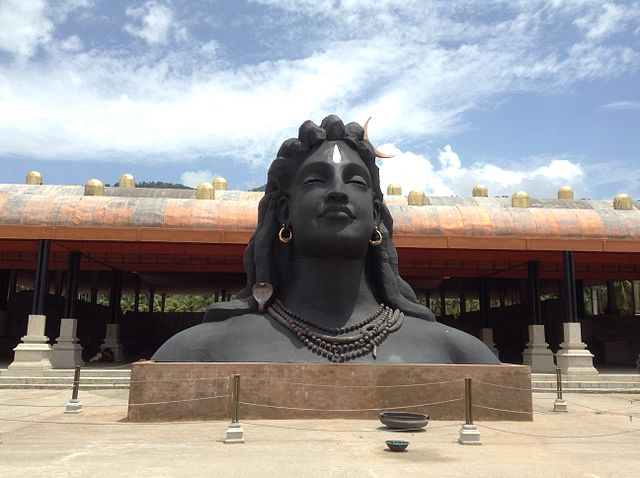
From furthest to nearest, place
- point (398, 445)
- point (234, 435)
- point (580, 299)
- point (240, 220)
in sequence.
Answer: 1. point (580, 299)
2. point (240, 220)
3. point (234, 435)
4. point (398, 445)

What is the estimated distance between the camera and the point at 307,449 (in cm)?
519

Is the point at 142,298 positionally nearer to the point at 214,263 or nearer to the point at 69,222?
the point at 214,263

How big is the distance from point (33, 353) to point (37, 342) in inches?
14.8

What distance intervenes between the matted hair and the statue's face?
20 centimetres

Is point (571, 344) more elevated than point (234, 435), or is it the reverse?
point (571, 344)

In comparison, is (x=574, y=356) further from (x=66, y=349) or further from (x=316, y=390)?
(x=66, y=349)

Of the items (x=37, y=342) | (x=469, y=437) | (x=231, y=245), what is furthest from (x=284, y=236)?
(x=37, y=342)

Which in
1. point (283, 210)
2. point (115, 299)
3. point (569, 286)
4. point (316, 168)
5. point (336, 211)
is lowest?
point (115, 299)

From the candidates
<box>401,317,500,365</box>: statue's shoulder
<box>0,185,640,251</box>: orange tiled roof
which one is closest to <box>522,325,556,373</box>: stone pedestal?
<box>0,185,640,251</box>: orange tiled roof

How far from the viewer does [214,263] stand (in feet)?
68.5

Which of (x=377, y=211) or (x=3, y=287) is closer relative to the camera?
(x=377, y=211)

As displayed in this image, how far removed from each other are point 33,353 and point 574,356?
14.5 metres

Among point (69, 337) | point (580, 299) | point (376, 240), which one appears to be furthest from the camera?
point (580, 299)

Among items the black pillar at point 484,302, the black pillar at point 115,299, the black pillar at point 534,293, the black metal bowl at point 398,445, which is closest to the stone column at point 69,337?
the black pillar at point 115,299
